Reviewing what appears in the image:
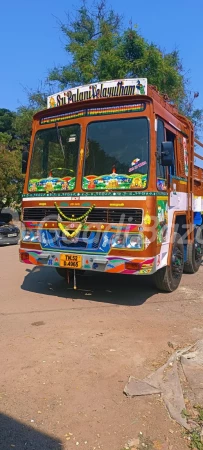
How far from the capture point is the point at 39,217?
5.93 meters

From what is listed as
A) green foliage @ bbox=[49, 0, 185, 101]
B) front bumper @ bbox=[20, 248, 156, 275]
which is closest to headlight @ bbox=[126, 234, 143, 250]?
front bumper @ bbox=[20, 248, 156, 275]

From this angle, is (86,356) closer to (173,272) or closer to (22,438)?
(22,438)

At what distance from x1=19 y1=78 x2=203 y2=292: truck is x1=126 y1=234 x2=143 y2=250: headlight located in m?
0.01

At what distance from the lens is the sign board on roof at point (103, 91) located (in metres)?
5.34

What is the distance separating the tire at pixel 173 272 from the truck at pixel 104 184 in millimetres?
25

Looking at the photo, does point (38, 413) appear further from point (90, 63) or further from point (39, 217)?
point (90, 63)

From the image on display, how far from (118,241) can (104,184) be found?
2.78ft

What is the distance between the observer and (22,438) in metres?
2.66

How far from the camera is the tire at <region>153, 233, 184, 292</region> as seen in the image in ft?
20.6

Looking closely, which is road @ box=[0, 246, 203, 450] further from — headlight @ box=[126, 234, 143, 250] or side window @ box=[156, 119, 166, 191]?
side window @ box=[156, 119, 166, 191]

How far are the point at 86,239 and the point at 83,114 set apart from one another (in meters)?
1.89

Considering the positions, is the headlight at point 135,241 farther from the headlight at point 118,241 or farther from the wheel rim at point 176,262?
the wheel rim at point 176,262

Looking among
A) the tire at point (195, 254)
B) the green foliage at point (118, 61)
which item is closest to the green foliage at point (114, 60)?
the green foliage at point (118, 61)

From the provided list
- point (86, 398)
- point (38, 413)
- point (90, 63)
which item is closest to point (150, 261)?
point (86, 398)
